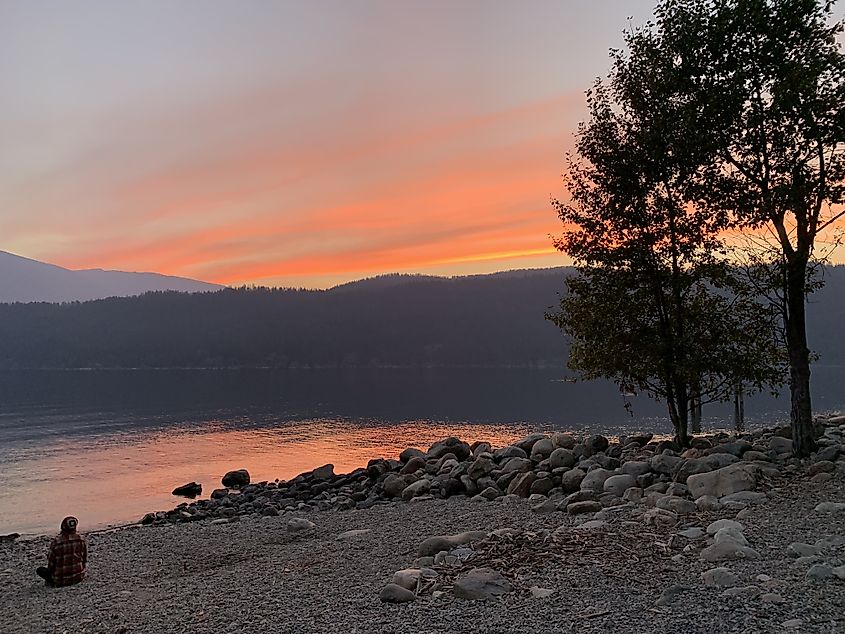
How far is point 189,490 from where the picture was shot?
3547 centimetres

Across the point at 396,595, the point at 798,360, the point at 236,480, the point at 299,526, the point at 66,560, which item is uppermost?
the point at 798,360

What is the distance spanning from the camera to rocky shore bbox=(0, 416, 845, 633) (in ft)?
26.6

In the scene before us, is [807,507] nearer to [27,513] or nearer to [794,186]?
[794,186]

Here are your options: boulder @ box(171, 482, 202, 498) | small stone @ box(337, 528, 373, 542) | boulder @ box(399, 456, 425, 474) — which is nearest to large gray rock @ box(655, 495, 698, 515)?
small stone @ box(337, 528, 373, 542)

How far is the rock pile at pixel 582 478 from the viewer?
44.3ft

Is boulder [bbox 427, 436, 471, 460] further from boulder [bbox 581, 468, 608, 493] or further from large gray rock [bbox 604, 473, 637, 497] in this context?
large gray rock [bbox 604, 473, 637, 497]

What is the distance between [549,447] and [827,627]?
15262 mm

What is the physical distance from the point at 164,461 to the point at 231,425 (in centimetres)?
2503

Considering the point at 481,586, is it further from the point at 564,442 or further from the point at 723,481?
the point at 564,442

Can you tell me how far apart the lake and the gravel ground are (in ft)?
54.6

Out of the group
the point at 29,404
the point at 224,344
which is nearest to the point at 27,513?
the point at 29,404

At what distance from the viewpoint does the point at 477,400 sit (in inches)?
3895

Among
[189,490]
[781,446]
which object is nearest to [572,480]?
[781,446]

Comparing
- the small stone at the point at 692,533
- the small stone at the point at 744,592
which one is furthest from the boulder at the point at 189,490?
the small stone at the point at 744,592
